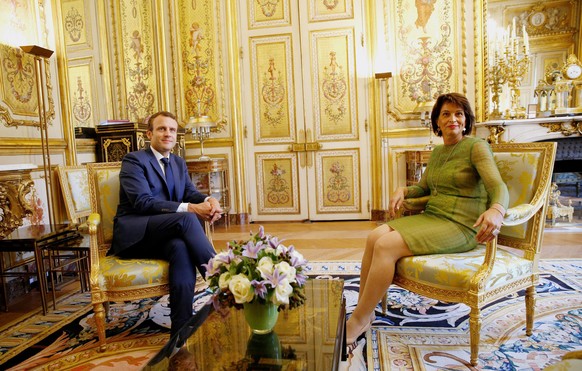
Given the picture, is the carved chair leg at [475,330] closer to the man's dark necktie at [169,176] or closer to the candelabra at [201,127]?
the man's dark necktie at [169,176]

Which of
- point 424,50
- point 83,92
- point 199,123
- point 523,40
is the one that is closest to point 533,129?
point 523,40

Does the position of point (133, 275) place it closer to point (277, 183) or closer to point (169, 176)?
point (169, 176)

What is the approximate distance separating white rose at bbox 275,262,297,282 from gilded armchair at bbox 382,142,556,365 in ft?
2.62

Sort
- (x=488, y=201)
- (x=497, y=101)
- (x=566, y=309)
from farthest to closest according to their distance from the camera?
(x=497, y=101) → (x=566, y=309) → (x=488, y=201)

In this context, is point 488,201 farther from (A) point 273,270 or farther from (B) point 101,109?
(B) point 101,109

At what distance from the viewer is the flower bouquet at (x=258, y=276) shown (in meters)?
1.26

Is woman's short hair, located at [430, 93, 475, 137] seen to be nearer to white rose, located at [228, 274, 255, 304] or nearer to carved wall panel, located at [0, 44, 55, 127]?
white rose, located at [228, 274, 255, 304]

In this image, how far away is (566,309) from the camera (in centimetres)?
229

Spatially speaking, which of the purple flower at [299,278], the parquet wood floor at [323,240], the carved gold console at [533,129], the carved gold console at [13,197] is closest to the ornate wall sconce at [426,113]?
the carved gold console at [533,129]

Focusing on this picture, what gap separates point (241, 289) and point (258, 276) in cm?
7

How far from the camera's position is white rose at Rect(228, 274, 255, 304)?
4.10 feet

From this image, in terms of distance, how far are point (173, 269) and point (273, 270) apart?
0.93m

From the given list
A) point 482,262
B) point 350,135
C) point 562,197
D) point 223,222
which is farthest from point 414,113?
point 482,262

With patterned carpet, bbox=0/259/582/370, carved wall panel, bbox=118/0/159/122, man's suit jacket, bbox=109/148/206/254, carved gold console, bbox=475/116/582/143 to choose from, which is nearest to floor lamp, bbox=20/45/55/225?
patterned carpet, bbox=0/259/582/370
